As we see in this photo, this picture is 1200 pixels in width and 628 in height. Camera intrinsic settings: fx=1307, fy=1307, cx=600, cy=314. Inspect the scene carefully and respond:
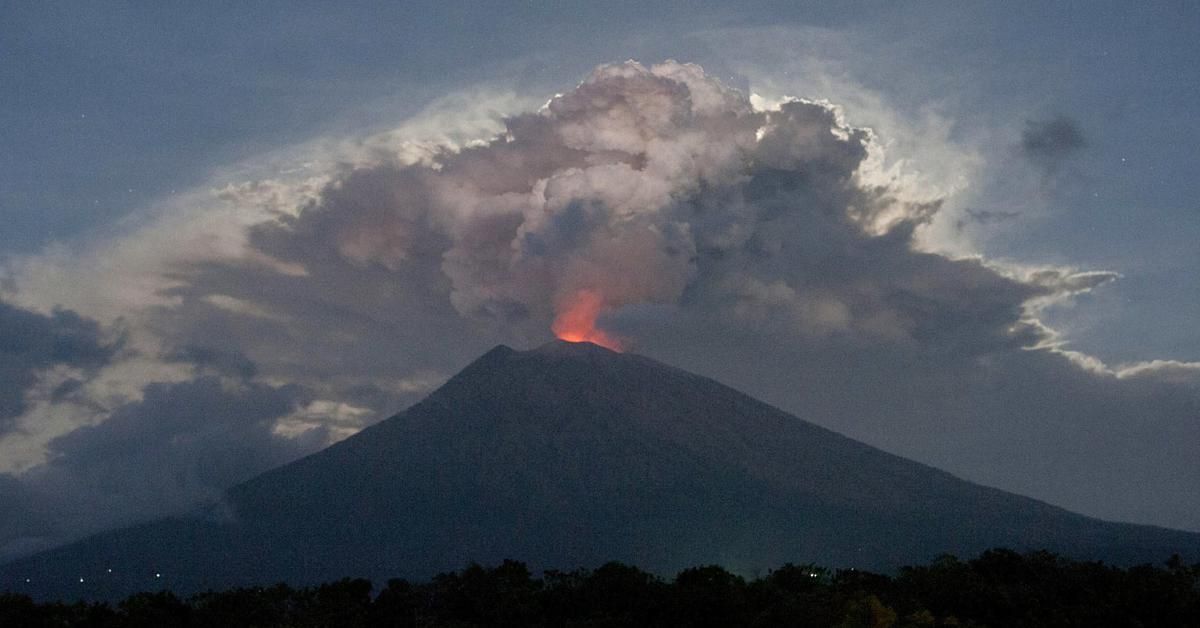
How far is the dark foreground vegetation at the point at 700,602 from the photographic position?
62.8 meters

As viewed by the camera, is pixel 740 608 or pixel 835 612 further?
pixel 740 608

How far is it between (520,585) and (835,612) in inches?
711

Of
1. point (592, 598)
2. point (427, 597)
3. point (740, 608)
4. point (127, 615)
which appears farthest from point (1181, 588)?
point (127, 615)

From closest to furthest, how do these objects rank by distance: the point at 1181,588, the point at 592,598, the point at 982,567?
the point at 1181,588 → the point at 592,598 → the point at 982,567

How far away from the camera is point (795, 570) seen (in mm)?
76688

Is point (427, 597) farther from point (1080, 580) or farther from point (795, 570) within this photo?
point (1080, 580)

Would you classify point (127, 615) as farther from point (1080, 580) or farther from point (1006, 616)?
point (1080, 580)

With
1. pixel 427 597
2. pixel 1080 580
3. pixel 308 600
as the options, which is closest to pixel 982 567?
pixel 1080 580

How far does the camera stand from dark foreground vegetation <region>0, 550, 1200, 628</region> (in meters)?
62.8

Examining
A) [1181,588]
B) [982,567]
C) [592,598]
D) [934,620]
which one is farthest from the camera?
[982,567]

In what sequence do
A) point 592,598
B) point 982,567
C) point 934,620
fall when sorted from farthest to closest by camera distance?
point 982,567 < point 592,598 < point 934,620

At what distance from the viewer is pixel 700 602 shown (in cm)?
6650

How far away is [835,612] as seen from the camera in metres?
62.3

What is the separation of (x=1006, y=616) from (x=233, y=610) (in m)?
39.7
